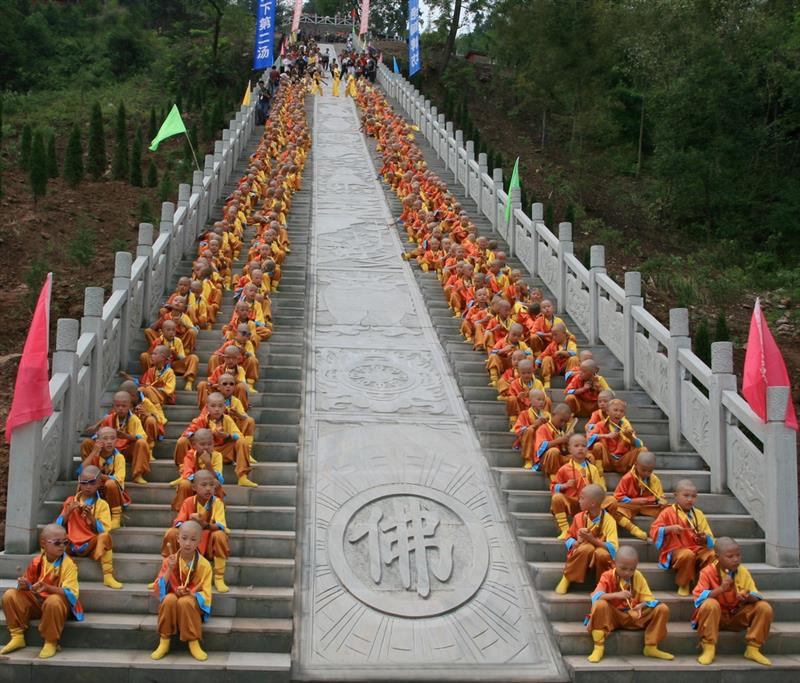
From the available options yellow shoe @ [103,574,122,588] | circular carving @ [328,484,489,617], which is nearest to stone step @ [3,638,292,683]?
yellow shoe @ [103,574,122,588]

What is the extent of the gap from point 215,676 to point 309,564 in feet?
4.74

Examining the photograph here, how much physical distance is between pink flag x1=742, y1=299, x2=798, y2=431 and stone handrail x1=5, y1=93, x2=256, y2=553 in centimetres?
620

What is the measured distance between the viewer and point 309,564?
7.65m

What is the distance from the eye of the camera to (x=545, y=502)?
27.8 feet

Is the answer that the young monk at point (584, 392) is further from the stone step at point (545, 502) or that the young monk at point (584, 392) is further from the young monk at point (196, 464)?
the young monk at point (196, 464)

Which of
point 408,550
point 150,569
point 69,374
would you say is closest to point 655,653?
point 408,550

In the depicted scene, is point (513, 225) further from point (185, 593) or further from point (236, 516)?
point (185, 593)

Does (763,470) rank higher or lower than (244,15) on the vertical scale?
lower

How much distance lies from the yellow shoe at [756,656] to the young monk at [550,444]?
2.33m

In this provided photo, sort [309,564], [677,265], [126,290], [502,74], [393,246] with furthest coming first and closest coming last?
[502,74] → [677,265] → [393,246] → [126,290] → [309,564]

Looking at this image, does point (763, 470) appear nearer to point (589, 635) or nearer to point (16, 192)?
point (589, 635)

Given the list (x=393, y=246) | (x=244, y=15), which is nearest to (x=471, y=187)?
(x=393, y=246)

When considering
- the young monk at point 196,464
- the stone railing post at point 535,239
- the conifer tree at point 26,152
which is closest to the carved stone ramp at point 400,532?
the young monk at point 196,464

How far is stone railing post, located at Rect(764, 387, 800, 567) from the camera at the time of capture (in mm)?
7844
